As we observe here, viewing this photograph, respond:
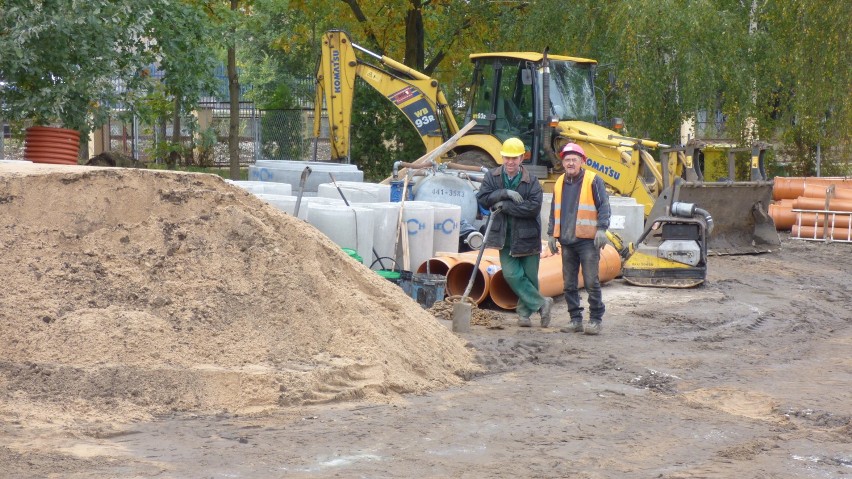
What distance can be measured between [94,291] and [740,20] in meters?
15.9

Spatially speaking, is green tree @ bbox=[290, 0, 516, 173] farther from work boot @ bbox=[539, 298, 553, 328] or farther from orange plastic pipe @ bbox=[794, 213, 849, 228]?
work boot @ bbox=[539, 298, 553, 328]

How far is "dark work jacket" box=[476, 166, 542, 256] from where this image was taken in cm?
1035

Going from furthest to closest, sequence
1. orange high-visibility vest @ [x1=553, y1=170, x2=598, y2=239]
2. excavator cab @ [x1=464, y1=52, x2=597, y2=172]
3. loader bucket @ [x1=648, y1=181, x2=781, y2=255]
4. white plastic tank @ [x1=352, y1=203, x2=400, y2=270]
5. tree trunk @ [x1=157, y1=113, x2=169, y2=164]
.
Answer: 1. tree trunk @ [x1=157, y1=113, x2=169, y2=164]
2. excavator cab @ [x1=464, y1=52, x2=597, y2=172]
3. loader bucket @ [x1=648, y1=181, x2=781, y2=255]
4. white plastic tank @ [x1=352, y1=203, x2=400, y2=270]
5. orange high-visibility vest @ [x1=553, y1=170, x2=598, y2=239]

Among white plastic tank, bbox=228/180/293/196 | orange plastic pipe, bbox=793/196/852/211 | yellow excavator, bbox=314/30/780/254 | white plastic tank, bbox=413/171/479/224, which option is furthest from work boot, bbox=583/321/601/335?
orange plastic pipe, bbox=793/196/852/211

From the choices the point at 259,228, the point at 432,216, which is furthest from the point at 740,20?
the point at 259,228

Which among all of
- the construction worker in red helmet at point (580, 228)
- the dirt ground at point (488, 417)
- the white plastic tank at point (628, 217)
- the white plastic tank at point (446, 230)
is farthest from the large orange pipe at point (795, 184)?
the construction worker in red helmet at point (580, 228)

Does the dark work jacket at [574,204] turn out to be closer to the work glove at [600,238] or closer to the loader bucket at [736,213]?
the work glove at [600,238]

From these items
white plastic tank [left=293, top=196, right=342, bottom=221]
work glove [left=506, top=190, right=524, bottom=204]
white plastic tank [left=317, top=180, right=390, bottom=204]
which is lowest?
white plastic tank [left=293, top=196, right=342, bottom=221]

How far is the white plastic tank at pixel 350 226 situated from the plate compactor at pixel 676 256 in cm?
362

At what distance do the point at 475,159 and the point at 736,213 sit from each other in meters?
4.15

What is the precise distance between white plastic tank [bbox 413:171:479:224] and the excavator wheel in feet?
8.47

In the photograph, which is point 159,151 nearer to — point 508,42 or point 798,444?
point 508,42

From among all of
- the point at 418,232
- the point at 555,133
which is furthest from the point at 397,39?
the point at 418,232

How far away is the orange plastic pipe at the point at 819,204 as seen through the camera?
18.6 m
